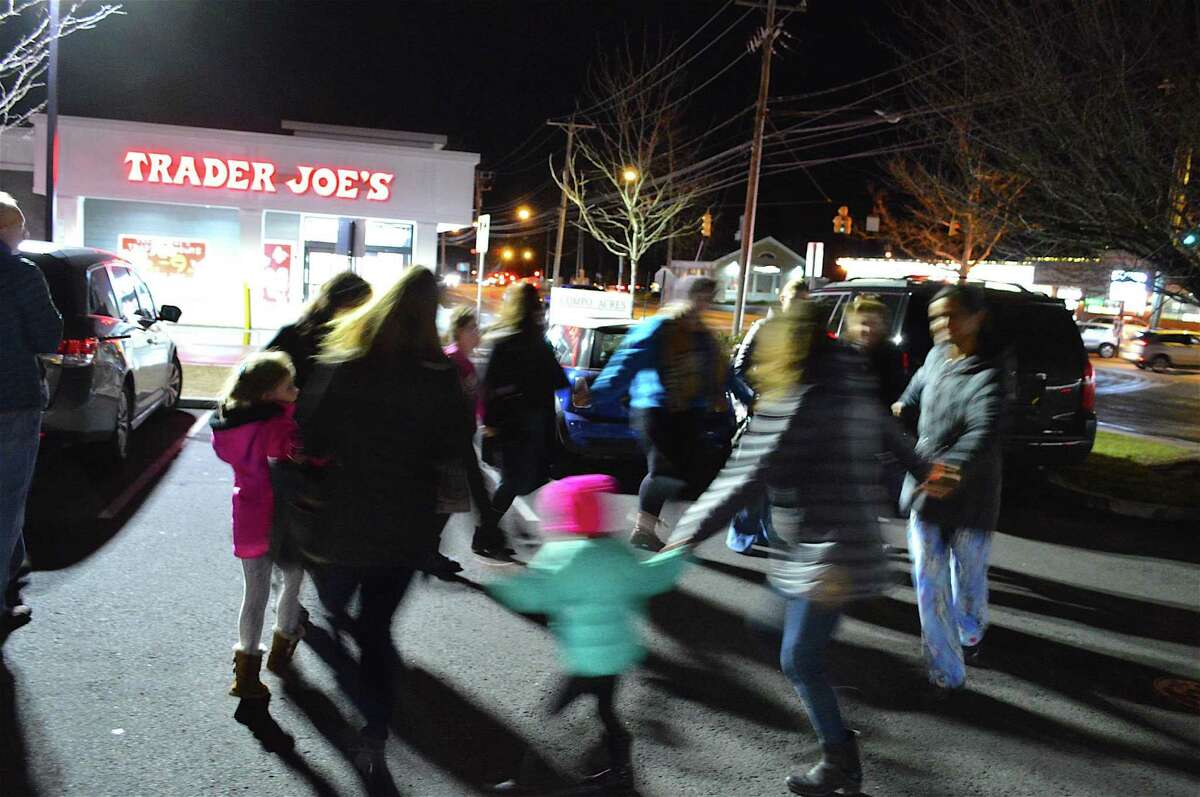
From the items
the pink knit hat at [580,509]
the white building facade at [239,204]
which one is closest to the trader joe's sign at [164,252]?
the white building facade at [239,204]

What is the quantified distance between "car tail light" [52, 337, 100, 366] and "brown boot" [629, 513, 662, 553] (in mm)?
4242

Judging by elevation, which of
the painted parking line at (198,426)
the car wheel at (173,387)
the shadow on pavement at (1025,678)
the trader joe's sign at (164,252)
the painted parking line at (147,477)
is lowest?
the shadow on pavement at (1025,678)

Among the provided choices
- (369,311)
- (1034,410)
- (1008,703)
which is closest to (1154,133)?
(1034,410)

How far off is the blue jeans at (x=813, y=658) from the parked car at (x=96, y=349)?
509cm

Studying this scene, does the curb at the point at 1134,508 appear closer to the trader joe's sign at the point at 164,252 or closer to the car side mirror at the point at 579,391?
the car side mirror at the point at 579,391

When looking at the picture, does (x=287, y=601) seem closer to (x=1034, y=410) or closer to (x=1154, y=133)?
(x=1034, y=410)

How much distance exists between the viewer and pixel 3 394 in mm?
4328

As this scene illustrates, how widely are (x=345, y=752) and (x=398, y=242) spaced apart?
2297cm

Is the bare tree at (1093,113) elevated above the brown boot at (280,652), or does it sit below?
above

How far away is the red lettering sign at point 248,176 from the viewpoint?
23453mm

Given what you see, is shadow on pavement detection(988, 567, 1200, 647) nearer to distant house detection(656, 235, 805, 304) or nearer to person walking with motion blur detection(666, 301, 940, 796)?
person walking with motion blur detection(666, 301, 940, 796)

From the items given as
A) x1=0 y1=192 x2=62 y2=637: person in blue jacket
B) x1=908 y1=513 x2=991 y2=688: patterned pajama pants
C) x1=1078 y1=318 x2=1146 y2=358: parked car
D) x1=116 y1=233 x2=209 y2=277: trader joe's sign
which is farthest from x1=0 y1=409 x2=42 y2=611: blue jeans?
x1=1078 y1=318 x2=1146 y2=358: parked car

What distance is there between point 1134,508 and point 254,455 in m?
7.98

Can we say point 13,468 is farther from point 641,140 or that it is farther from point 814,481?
point 641,140
